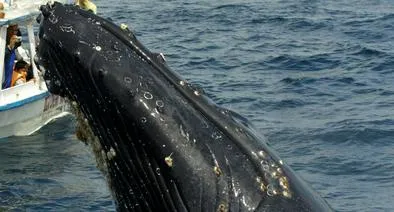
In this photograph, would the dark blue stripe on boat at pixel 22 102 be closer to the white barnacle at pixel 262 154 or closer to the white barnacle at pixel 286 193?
the white barnacle at pixel 262 154

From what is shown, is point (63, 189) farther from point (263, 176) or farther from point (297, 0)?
point (297, 0)

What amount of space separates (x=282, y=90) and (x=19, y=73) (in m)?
5.91

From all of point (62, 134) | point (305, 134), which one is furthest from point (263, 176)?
point (62, 134)

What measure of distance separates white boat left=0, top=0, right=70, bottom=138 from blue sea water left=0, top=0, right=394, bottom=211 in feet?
0.79

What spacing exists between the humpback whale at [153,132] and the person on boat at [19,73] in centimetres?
1227

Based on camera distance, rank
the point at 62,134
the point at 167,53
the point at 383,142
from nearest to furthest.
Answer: the point at 383,142 < the point at 62,134 < the point at 167,53

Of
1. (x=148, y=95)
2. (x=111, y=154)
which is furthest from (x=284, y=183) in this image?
(x=111, y=154)

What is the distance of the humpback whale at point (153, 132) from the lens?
4594 mm

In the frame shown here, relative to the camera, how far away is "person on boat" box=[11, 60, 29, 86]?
675 inches

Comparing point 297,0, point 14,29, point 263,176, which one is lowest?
point 297,0

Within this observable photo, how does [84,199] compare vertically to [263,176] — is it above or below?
below

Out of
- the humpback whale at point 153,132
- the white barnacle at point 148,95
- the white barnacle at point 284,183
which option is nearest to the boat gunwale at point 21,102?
the humpback whale at point 153,132

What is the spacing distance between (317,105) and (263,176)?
1363 centimetres

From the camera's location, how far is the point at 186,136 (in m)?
4.70
